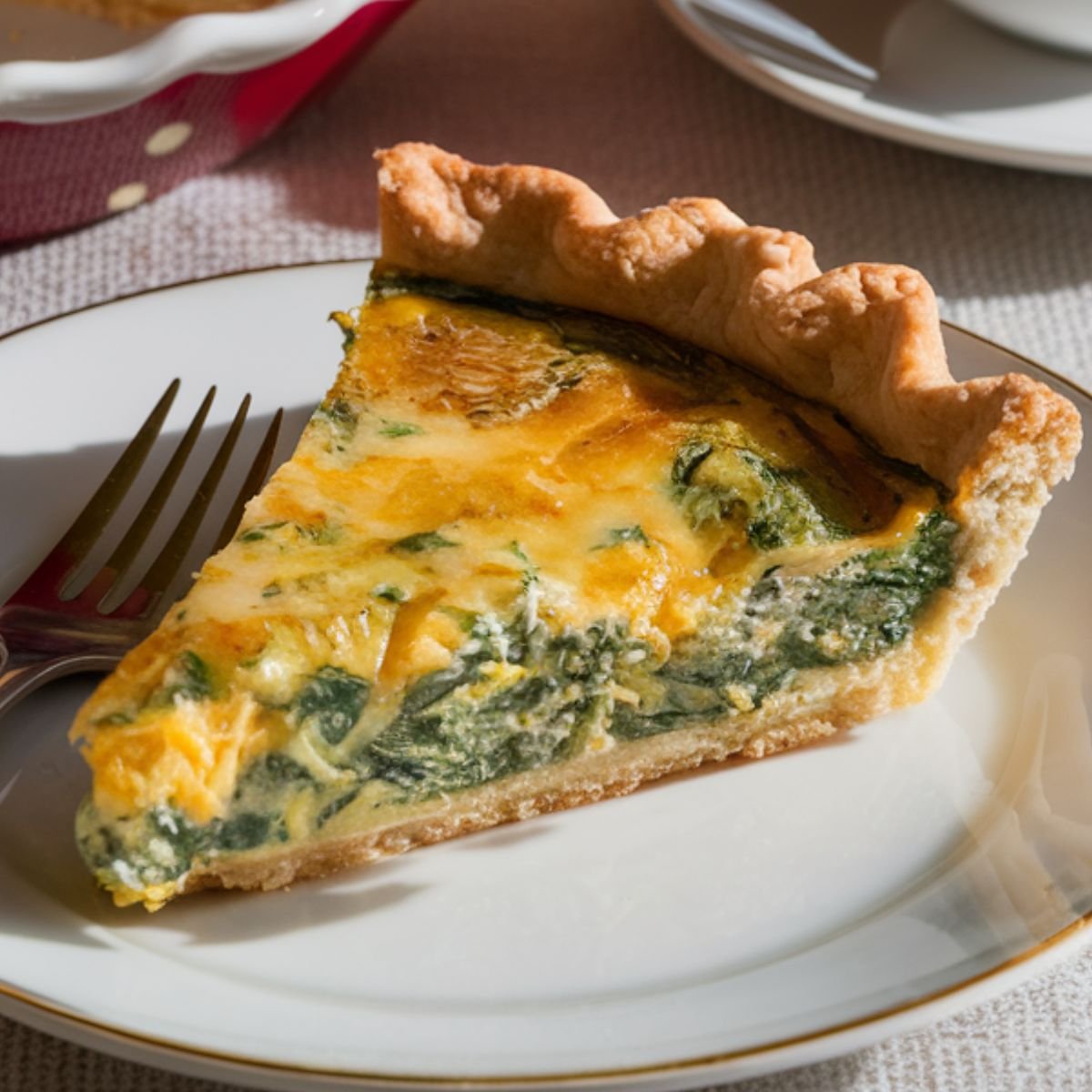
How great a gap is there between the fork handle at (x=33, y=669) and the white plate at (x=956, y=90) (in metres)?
1.99

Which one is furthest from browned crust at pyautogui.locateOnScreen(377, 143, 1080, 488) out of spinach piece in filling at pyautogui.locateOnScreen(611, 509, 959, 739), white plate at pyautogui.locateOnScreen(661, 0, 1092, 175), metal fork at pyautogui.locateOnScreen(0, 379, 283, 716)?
white plate at pyautogui.locateOnScreen(661, 0, 1092, 175)

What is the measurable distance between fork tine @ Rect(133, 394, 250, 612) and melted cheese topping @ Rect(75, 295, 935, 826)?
0.85ft

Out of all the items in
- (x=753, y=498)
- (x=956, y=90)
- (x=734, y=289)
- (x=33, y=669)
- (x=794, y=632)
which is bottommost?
(x=33, y=669)

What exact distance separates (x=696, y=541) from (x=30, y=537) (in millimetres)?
1116

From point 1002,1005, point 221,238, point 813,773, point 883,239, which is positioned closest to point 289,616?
point 813,773

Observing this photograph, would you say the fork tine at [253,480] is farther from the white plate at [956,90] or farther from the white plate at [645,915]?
the white plate at [956,90]

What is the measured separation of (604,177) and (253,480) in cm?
155

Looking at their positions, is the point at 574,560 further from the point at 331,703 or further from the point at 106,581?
the point at 106,581

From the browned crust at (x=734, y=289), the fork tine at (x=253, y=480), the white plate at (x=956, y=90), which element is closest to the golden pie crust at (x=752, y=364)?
the browned crust at (x=734, y=289)

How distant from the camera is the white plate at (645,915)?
1783 millimetres

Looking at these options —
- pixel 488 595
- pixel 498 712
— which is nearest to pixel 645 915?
pixel 498 712

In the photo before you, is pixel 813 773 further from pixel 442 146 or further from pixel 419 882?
pixel 442 146

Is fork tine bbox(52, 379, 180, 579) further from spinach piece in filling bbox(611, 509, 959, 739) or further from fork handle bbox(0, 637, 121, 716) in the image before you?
spinach piece in filling bbox(611, 509, 959, 739)

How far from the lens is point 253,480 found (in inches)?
107
